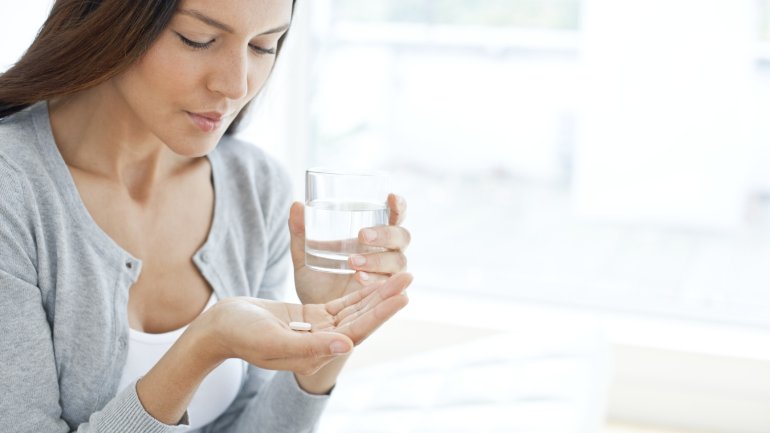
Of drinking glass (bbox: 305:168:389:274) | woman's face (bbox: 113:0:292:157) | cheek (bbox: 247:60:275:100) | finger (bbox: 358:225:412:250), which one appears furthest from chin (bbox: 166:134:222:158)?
finger (bbox: 358:225:412:250)

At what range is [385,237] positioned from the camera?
1.40 metres

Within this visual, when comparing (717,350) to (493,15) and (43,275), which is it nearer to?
(493,15)

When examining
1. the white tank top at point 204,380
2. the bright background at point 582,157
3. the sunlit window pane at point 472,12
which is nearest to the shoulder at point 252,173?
the white tank top at point 204,380

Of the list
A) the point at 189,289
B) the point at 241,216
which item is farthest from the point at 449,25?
the point at 189,289

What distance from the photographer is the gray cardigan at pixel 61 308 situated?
54.3 inches

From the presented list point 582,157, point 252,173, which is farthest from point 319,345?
point 582,157

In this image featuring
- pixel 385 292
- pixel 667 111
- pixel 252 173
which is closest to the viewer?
pixel 385 292

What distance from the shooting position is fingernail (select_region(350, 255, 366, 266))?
1.39 metres

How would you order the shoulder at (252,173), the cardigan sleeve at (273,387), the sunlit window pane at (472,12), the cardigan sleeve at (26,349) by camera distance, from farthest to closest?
the sunlit window pane at (472,12)
the shoulder at (252,173)
the cardigan sleeve at (273,387)
the cardigan sleeve at (26,349)

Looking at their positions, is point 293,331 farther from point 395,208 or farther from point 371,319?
point 395,208

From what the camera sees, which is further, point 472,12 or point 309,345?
point 472,12

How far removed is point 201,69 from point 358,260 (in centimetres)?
39

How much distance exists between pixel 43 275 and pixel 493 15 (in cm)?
219

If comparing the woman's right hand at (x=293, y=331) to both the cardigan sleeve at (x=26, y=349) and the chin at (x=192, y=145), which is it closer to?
the cardigan sleeve at (x=26, y=349)
